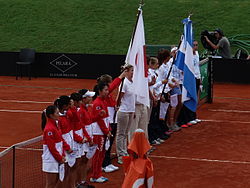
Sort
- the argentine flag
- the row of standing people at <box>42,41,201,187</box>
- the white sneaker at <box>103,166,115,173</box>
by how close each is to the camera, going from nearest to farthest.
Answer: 1. the row of standing people at <box>42,41,201,187</box>
2. the white sneaker at <box>103,166,115,173</box>
3. the argentine flag

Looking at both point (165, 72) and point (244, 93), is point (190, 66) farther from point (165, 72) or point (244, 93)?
point (244, 93)

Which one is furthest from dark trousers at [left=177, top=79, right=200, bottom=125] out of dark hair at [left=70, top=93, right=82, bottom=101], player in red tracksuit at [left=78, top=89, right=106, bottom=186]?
dark hair at [left=70, top=93, right=82, bottom=101]

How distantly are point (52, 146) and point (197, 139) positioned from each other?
6.51 meters

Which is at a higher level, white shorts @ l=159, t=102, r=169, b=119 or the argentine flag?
the argentine flag

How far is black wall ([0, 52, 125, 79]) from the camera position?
25969 millimetres

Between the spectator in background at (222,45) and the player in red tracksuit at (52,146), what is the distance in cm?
1615

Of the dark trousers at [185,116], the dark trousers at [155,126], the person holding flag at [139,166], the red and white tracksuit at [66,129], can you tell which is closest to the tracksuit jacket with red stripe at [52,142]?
the red and white tracksuit at [66,129]

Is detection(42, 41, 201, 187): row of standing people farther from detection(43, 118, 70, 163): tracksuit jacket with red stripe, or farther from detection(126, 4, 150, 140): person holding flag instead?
detection(126, 4, 150, 140): person holding flag

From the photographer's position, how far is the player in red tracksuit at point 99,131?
403 inches

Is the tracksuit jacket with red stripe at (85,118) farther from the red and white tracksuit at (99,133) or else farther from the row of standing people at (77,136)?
the red and white tracksuit at (99,133)

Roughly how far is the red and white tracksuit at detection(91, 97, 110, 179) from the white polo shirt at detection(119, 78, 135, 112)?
1.11 metres

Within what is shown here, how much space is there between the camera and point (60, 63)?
26.5 meters

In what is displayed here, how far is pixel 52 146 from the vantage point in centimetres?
846

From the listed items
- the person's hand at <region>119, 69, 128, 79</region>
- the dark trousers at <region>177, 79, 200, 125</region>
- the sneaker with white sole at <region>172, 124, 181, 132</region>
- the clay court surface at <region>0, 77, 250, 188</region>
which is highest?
the person's hand at <region>119, 69, 128, 79</region>
